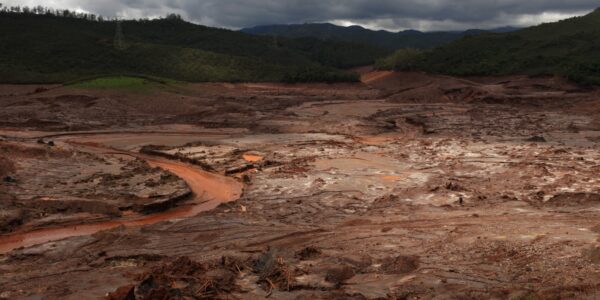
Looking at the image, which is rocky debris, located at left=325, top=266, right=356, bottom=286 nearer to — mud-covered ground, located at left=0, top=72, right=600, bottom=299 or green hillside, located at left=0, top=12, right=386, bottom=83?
mud-covered ground, located at left=0, top=72, right=600, bottom=299

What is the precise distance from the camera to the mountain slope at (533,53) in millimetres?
39625

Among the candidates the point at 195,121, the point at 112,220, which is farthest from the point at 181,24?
the point at 112,220

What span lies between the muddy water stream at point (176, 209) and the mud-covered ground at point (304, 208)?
57 mm

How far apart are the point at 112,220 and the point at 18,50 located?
4493 cm

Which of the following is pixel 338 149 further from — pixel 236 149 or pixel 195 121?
pixel 195 121

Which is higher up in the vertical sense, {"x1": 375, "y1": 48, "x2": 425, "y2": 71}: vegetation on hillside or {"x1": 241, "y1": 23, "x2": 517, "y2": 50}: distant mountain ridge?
{"x1": 241, "y1": 23, "x2": 517, "y2": 50}: distant mountain ridge

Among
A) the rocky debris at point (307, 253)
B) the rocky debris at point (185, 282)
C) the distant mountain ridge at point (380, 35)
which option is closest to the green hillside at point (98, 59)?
the rocky debris at point (185, 282)

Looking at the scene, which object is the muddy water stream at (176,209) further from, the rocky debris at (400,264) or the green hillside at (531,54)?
the green hillside at (531,54)

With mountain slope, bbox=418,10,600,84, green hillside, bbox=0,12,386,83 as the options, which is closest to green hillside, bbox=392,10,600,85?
mountain slope, bbox=418,10,600,84

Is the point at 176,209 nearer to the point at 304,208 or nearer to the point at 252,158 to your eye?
the point at 304,208

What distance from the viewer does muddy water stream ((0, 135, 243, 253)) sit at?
32.8 ft

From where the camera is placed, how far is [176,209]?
486 inches

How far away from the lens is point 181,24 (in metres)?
82.6

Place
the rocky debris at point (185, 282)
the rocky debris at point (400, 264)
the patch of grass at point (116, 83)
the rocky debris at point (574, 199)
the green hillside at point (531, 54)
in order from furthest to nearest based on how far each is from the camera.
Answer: the green hillside at point (531, 54), the patch of grass at point (116, 83), the rocky debris at point (574, 199), the rocky debris at point (400, 264), the rocky debris at point (185, 282)
